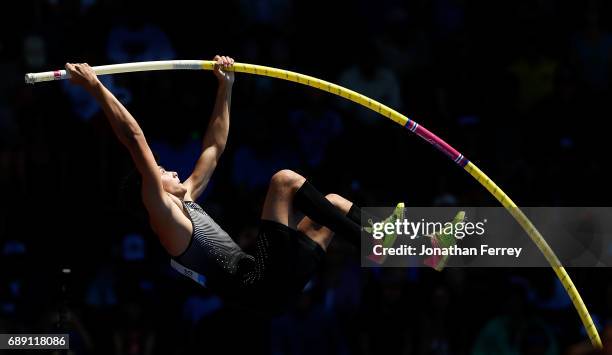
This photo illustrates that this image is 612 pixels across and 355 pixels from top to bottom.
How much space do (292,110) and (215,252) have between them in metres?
4.98

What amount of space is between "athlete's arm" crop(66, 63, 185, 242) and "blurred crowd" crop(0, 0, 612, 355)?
3004 mm

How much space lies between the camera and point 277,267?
952 centimetres

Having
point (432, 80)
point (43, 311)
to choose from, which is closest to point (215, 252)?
point (43, 311)

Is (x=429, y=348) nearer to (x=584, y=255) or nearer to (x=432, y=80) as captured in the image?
(x=584, y=255)

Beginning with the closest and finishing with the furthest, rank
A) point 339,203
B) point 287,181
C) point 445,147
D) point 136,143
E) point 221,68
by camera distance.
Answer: point 136,143 < point 287,181 < point 339,203 < point 221,68 < point 445,147

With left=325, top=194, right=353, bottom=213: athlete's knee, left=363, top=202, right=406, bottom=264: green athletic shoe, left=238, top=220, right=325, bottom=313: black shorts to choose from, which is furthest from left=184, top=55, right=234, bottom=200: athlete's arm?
left=363, top=202, right=406, bottom=264: green athletic shoe

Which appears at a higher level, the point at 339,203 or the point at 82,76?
the point at 82,76

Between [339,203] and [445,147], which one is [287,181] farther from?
[445,147]

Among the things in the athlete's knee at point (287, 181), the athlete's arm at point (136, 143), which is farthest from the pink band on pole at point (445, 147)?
the athlete's arm at point (136, 143)

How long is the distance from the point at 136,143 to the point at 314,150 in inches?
201

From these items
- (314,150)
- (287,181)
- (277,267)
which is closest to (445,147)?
(287,181)

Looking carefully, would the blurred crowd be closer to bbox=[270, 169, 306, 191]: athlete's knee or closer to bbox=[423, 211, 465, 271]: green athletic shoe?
bbox=[423, 211, 465, 271]: green athletic shoe

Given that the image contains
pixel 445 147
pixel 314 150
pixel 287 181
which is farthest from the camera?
pixel 314 150

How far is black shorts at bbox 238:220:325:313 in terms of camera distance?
9492mm
